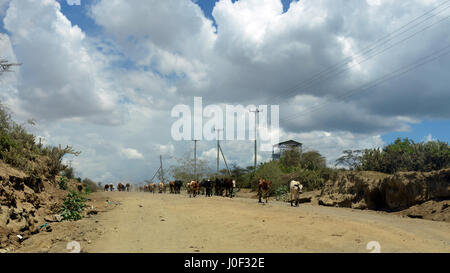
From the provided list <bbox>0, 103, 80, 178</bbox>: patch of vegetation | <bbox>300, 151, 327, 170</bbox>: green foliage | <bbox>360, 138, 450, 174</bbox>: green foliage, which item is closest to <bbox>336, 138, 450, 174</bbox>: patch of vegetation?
<bbox>360, 138, 450, 174</bbox>: green foliage

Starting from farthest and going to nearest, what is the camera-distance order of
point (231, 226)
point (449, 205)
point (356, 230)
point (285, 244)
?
point (449, 205) < point (231, 226) < point (356, 230) < point (285, 244)

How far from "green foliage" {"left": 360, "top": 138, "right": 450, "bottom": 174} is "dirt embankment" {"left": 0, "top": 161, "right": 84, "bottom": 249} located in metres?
23.3

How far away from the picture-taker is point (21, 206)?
13.4 meters

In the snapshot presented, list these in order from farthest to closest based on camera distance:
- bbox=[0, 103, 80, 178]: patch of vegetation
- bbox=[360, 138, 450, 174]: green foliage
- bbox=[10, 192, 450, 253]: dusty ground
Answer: bbox=[360, 138, 450, 174]: green foliage, bbox=[0, 103, 80, 178]: patch of vegetation, bbox=[10, 192, 450, 253]: dusty ground

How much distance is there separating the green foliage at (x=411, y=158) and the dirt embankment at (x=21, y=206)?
2329cm

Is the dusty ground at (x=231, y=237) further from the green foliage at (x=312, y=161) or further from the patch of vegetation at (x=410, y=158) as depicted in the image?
the green foliage at (x=312, y=161)

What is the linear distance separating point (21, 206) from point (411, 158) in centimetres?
2543

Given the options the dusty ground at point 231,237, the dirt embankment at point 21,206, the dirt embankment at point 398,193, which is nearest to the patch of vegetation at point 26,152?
the dirt embankment at point 21,206

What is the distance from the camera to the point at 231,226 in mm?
11359

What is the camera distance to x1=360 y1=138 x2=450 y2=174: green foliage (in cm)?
2516

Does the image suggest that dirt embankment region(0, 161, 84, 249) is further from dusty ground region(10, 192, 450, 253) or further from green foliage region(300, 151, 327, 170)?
green foliage region(300, 151, 327, 170)

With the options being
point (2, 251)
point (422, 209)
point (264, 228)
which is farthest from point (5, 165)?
point (422, 209)
